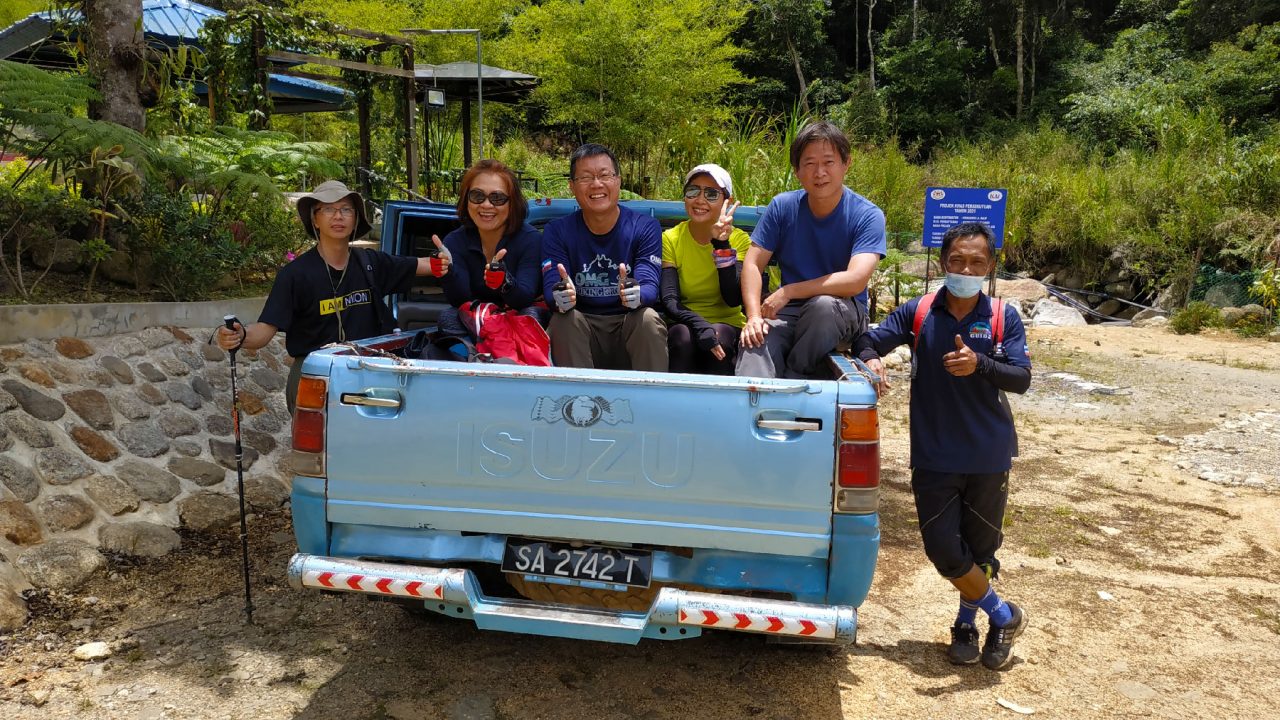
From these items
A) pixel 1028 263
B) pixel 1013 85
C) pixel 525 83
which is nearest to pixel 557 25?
pixel 525 83

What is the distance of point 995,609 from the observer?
3898mm

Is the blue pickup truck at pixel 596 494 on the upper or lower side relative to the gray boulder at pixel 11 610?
upper

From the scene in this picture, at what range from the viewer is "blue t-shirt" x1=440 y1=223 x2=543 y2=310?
14.5 ft

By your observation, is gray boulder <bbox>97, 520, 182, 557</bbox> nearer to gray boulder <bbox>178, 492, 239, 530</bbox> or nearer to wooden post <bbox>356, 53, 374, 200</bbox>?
gray boulder <bbox>178, 492, 239, 530</bbox>

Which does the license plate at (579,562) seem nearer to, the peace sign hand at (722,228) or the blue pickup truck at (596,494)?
the blue pickup truck at (596,494)

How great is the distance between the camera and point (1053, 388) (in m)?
10.6

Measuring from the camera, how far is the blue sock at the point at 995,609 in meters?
3.90

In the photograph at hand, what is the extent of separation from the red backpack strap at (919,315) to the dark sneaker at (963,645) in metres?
1.22

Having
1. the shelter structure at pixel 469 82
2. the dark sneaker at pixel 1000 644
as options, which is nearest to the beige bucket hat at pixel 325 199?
the dark sneaker at pixel 1000 644

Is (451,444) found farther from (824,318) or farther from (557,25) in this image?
(557,25)

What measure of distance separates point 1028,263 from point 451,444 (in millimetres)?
20099

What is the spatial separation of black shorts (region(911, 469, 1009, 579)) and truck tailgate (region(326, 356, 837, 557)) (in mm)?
917

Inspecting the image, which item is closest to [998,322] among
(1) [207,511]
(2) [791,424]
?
(2) [791,424]

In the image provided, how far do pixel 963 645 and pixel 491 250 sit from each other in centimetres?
282
